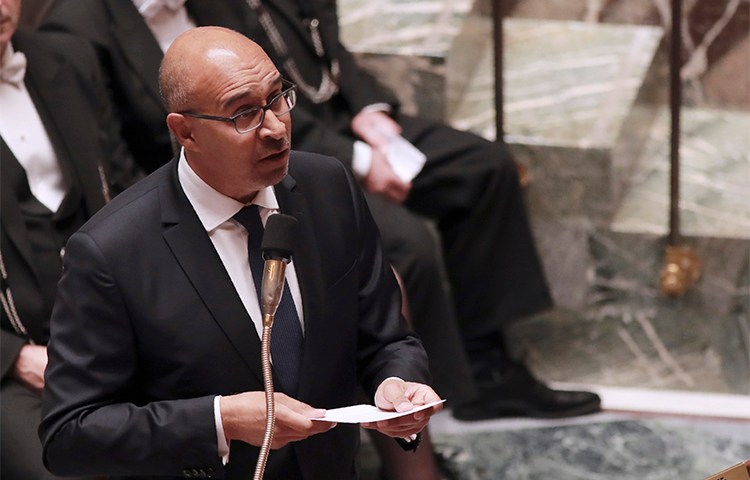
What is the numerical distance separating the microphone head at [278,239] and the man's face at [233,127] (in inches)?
6.6

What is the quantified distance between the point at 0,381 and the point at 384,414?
118 cm

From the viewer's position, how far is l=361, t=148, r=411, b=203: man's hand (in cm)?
336

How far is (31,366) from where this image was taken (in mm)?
2744

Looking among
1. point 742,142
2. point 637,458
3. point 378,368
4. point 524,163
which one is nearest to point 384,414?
point 378,368

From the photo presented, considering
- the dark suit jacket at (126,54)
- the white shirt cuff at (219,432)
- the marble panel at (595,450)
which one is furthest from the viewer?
the marble panel at (595,450)

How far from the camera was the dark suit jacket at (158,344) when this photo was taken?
1938mm

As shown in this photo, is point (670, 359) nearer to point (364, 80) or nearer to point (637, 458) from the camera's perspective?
point (637, 458)

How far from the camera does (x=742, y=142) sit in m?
3.96

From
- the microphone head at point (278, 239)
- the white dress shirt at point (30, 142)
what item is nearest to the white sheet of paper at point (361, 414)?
the microphone head at point (278, 239)

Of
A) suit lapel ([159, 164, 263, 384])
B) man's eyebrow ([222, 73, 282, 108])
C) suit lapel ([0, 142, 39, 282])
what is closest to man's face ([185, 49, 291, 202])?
man's eyebrow ([222, 73, 282, 108])

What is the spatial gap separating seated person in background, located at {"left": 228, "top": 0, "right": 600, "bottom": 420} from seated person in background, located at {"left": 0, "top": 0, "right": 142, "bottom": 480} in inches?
24.7

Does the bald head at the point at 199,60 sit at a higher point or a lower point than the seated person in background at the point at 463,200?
higher

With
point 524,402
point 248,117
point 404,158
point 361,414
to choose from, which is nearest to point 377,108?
point 404,158

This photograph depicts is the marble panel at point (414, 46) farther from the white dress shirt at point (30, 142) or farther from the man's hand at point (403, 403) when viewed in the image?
the man's hand at point (403, 403)
